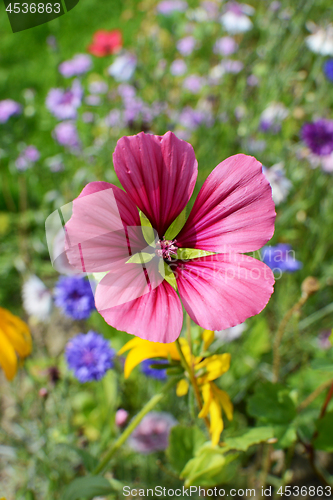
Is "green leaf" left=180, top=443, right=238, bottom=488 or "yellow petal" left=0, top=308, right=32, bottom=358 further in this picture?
"yellow petal" left=0, top=308, right=32, bottom=358

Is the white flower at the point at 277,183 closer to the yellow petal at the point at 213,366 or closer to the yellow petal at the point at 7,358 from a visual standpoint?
the yellow petal at the point at 213,366

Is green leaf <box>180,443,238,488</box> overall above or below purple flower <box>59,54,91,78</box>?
below

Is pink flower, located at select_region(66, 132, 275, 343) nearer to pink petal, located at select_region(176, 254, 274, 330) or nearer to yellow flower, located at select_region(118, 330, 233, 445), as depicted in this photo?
pink petal, located at select_region(176, 254, 274, 330)

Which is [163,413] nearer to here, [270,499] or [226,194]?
[270,499]

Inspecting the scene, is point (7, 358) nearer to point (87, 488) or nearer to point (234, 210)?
point (87, 488)

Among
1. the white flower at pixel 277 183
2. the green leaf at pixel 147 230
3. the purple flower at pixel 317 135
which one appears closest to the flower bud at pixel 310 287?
the green leaf at pixel 147 230

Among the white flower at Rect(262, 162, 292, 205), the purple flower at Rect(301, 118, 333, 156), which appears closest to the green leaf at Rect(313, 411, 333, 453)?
the white flower at Rect(262, 162, 292, 205)
